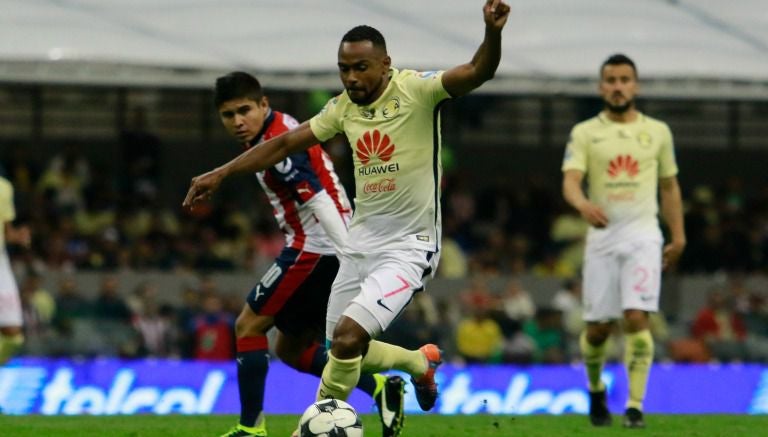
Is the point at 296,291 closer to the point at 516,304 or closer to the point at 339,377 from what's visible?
the point at 339,377

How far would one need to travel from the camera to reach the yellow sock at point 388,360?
370 inches

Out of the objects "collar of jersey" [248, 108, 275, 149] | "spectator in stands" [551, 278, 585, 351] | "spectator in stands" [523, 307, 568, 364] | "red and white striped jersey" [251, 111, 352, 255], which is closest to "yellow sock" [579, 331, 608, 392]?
"red and white striped jersey" [251, 111, 352, 255]

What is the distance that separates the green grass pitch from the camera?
10.6 metres

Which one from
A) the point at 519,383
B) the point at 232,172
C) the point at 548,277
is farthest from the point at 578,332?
the point at 232,172

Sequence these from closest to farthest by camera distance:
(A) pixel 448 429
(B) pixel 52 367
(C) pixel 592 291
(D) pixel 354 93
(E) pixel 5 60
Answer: (D) pixel 354 93 → (A) pixel 448 429 → (C) pixel 592 291 → (B) pixel 52 367 → (E) pixel 5 60

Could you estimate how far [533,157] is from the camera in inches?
1077

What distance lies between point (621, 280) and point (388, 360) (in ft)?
9.17

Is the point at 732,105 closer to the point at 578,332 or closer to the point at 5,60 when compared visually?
the point at 578,332

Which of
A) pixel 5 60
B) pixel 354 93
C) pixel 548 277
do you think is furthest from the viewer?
pixel 548 277

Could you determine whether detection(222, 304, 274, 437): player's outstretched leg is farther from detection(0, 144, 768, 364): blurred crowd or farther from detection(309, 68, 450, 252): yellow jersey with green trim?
detection(0, 144, 768, 364): blurred crowd

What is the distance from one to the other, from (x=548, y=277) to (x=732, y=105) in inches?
273

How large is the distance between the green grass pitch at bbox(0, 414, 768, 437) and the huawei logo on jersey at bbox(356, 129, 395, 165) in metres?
2.07

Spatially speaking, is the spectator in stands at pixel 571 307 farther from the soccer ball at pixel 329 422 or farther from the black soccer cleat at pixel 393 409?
the soccer ball at pixel 329 422

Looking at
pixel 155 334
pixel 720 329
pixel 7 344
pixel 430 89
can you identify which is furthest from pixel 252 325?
pixel 720 329
